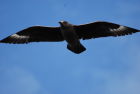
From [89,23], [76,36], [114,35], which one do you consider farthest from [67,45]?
[114,35]

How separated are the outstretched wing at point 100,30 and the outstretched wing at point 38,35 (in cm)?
67

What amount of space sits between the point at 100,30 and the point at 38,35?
1.98 meters

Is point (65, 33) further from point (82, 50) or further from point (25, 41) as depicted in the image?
point (25, 41)

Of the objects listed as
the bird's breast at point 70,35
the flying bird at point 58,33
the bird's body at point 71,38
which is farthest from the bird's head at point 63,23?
the flying bird at point 58,33

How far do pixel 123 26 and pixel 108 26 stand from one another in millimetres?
626

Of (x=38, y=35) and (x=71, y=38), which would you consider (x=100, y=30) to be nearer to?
(x=71, y=38)

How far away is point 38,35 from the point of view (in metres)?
10.3

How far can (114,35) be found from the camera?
1052 centimetres

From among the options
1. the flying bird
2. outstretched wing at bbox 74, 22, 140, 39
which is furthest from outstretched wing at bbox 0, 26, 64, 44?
outstretched wing at bbox 74, 22, 140, 39

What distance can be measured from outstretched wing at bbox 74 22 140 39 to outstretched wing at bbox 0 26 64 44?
67 cm

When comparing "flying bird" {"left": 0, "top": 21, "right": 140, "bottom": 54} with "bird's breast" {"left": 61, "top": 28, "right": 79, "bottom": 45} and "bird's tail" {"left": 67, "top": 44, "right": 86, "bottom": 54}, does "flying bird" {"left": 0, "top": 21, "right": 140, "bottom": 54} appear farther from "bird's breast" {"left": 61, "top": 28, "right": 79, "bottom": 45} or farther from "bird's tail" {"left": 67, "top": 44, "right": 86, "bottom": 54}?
"bird's tail" {"left": 67, "top": 44, "right": 86, "bottom": 54}

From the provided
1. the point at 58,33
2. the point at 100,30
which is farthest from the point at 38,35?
the point at 100,30

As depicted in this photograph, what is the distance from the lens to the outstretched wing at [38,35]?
10.2m

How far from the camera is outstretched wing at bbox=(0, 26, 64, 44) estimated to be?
401 inches
